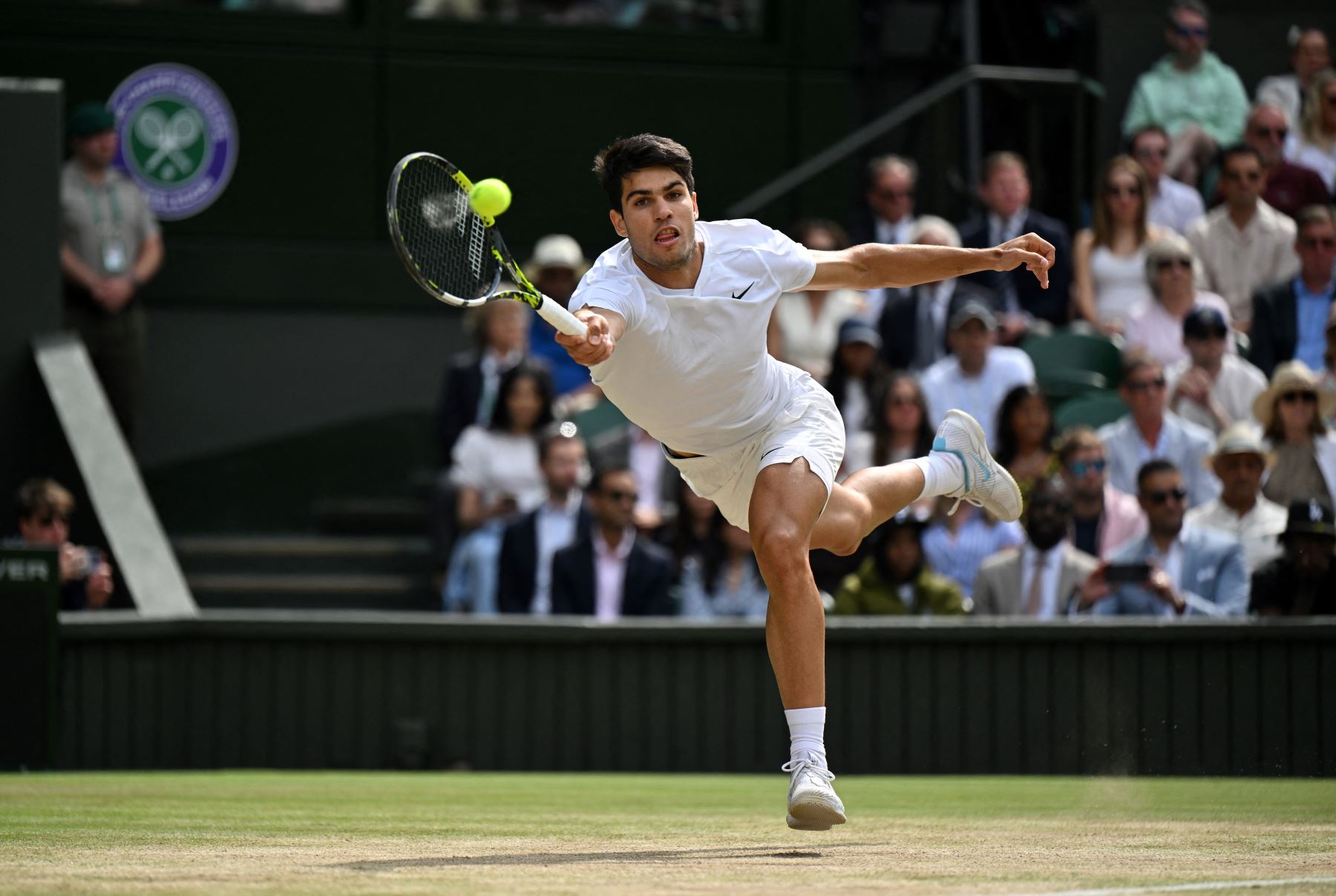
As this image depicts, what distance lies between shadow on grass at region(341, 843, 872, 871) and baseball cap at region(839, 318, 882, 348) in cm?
620

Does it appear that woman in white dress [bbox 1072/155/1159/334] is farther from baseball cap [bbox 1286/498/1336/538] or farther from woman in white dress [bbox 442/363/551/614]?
woman in white dress [bbox 442/363/551/614]

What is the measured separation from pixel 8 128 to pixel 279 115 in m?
3.11

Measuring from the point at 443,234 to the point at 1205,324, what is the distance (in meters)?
6.50

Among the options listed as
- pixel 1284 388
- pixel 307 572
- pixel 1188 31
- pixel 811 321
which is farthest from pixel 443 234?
pixel 1188 31

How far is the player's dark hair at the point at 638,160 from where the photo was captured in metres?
6.12

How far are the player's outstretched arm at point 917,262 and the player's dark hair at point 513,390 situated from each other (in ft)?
16.2

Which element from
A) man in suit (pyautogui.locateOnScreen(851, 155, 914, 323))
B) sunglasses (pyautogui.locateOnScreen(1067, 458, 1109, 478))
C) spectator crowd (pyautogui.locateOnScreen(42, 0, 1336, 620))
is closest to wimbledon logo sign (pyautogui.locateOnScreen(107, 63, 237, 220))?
spectator crowd (pyautogui.locateOnScreen(42, 0, 1336, 620))

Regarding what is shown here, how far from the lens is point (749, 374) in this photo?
6.45 meters

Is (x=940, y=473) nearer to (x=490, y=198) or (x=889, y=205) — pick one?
(x=490, y=198)

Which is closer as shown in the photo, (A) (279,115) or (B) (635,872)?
(B) (635,872)

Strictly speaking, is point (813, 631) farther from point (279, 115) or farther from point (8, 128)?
point (279, 115)

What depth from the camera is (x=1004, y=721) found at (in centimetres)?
999

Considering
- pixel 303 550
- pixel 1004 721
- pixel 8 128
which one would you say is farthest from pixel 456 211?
pixel 303 550

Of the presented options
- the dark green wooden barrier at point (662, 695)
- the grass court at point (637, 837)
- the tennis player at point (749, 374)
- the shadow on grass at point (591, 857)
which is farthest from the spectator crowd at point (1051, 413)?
the shadow on grass at point (591, 857)
